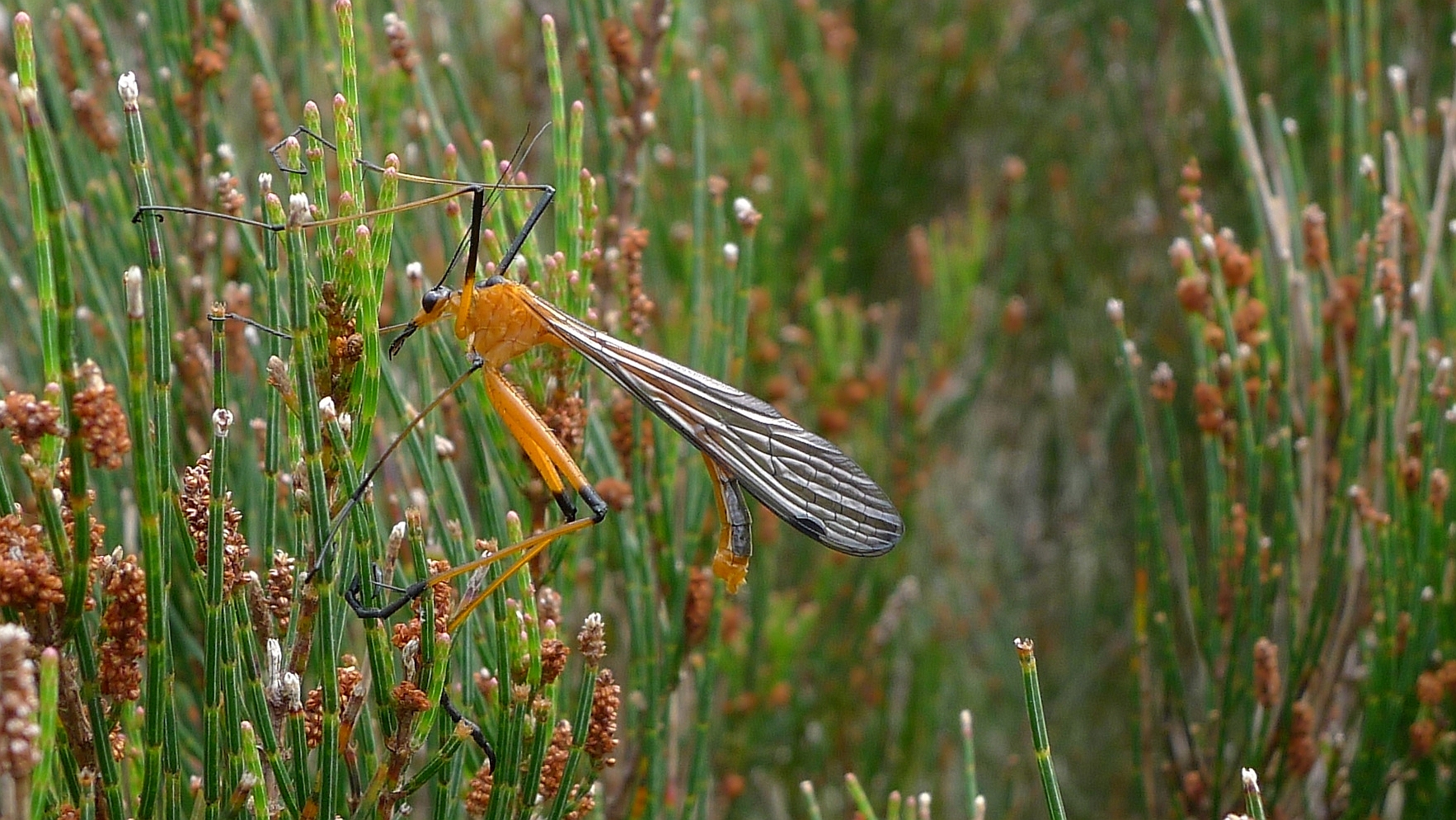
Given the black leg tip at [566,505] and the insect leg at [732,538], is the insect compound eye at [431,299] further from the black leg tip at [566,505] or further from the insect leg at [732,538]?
the insect leg at [732,538]

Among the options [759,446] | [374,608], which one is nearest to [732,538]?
[759,446]

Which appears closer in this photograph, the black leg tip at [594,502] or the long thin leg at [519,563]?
the long thin leg at [519,563]

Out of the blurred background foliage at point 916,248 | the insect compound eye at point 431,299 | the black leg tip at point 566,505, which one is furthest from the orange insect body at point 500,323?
the blurred background foliage at point 916,248

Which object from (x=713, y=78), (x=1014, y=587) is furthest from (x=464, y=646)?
(x=1014, y=587)

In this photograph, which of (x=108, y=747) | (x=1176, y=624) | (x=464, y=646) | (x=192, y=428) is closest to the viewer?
(x=108, y=747)

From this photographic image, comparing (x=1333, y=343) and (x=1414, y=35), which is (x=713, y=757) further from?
(x=1414, y=35)

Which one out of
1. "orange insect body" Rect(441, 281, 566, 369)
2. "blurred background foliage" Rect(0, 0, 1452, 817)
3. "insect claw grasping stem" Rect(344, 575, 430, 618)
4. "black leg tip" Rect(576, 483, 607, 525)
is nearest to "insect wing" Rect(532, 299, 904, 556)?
"orange insect body" Rect(441, 281, 566, 369)
